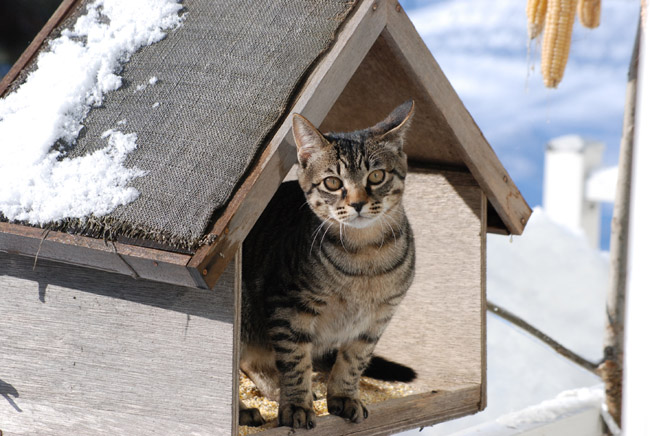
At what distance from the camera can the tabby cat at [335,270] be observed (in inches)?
57.6

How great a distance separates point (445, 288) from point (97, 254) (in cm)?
104

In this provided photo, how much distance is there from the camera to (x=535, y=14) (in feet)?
9.34

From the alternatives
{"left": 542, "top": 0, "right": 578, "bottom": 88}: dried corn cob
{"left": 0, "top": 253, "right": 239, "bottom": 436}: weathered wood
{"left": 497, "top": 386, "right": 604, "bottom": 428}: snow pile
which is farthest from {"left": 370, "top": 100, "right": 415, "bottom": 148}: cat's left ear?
{"left": 542, "top": 0, "right": 578, "bottom": 88}: dried corn cob

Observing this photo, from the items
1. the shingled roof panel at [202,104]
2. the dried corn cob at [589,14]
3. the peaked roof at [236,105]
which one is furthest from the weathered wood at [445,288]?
A: the dried corn cob at [589,14]

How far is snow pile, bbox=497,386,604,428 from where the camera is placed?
2.22 meters

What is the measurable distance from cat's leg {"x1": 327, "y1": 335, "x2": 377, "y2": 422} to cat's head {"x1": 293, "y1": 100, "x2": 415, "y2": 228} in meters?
0.34

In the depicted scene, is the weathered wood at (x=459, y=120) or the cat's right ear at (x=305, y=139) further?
the weathered wood at (x=459, y=120)

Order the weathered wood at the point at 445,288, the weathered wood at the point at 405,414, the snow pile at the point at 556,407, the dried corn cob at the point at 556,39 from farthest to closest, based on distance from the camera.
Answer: the dried corn cob at the point at 556,39, the snow pile at the point at 556,407, the weathered wood at the point at 445,288, the weathered wood at the point at 405,414

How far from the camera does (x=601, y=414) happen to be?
2604 mm

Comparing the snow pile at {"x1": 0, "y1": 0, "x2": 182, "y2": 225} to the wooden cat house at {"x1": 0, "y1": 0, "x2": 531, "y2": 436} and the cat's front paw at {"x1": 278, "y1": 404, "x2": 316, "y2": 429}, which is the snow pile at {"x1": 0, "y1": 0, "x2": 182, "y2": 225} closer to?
the wooden cat house at {"x1": 0, "y1": 0, "x2": 531, "y2": 436}

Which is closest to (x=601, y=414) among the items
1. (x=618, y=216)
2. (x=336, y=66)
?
(x=618, y=216)

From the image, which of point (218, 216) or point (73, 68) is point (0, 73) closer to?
point (73, 68)

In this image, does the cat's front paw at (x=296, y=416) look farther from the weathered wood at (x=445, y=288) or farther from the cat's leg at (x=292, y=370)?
the weathered wood at (x=445, y=288)

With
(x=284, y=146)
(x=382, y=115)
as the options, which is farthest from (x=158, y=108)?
(x=382, y=115)
